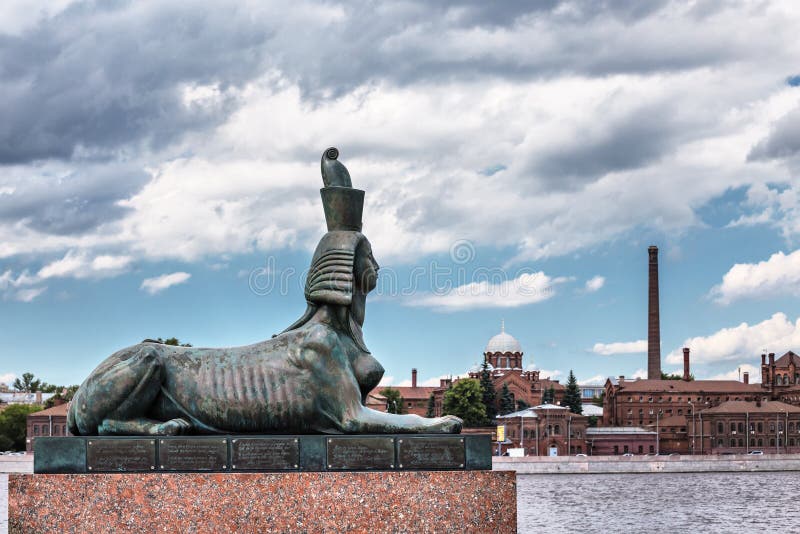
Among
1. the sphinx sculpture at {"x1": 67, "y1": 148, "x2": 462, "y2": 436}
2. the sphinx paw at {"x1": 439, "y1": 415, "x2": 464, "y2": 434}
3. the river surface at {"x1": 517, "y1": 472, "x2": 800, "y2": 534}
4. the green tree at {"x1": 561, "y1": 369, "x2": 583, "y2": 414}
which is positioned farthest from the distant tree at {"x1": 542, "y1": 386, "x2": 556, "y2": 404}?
the sphinx sculpture at {"x1": 67, "y1": 148, "x2": 462, "y2": 436}

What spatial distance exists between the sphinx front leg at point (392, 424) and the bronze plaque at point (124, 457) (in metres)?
1.22

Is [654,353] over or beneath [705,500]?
over

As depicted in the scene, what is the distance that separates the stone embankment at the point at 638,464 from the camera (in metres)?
66.4

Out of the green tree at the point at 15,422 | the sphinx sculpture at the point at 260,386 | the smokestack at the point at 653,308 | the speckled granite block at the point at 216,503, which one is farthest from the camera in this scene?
the smokestack at the point at 653,308

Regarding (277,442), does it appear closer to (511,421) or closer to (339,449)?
(339,449)

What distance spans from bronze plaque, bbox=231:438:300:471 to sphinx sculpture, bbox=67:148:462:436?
0.24 meters

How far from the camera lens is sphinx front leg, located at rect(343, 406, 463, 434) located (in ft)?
24.0

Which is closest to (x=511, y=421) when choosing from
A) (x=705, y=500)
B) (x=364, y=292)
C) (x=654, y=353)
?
(x=654, y=353)

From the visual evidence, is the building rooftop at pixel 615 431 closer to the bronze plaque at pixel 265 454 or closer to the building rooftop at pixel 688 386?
the building rooftop at pixel 688 386

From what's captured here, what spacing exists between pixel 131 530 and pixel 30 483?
68cm

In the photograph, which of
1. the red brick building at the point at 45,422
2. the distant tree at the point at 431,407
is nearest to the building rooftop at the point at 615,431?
Answer: the distant tree at the point at 431,407

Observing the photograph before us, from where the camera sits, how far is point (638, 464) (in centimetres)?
6788

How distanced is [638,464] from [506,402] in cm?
3303

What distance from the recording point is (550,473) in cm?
6731
